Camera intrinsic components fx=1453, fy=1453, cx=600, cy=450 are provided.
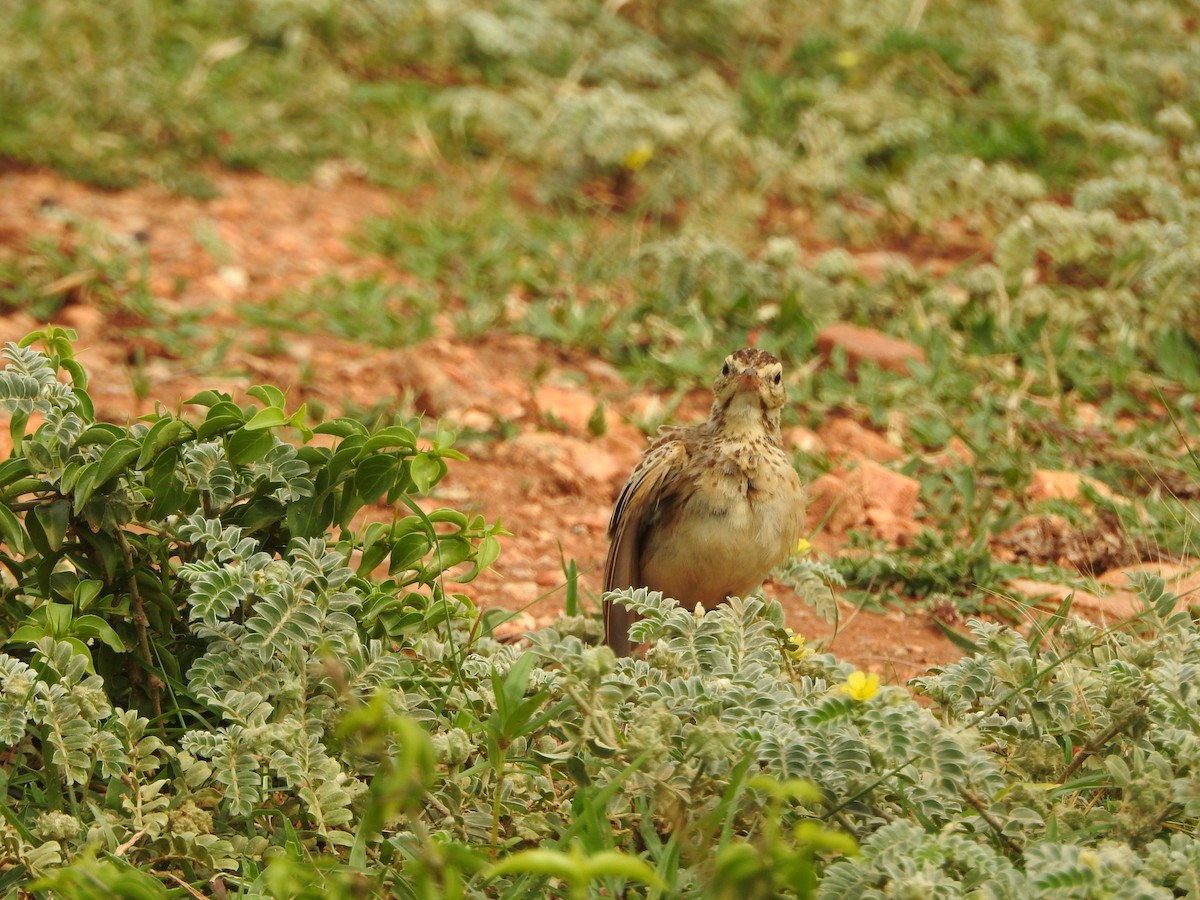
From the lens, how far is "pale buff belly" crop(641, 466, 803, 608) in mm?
4098

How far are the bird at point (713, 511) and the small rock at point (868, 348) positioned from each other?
6.89ft

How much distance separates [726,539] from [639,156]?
4.08m

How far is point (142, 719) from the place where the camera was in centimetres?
310

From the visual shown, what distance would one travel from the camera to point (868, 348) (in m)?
6.43

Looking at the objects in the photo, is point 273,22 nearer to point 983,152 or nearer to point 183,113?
point 183,113

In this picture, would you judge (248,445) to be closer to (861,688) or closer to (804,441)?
(861,688)

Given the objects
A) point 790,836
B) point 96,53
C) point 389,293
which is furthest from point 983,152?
point 790,836

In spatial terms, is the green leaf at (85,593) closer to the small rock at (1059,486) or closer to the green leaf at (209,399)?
the green leaf at (209,399)

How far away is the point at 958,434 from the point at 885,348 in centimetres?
77

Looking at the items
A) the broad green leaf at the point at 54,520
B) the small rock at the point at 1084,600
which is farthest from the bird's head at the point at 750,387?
the broad green leaf at the point at 54,520

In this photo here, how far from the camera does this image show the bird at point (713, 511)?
4117 mm

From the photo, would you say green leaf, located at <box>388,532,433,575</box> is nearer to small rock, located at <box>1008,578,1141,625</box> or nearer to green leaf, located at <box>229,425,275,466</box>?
green leaf, located at <box>229,425,275,466</box>

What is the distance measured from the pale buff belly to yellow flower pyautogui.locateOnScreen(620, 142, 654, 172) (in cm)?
387

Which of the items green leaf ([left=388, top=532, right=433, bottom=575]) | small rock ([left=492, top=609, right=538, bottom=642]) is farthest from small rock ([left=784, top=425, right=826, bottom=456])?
green leaf ([left=388, top=532, right=433, bottom=575])
